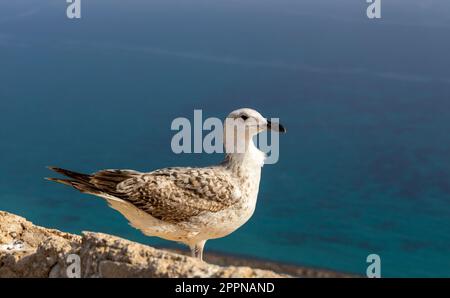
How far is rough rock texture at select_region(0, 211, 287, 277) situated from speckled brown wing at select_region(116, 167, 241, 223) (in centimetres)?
234

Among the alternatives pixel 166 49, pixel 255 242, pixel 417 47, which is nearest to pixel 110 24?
pixel 166 49

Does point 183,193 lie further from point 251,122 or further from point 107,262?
point 107,262

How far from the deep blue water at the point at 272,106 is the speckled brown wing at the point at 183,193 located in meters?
39.0

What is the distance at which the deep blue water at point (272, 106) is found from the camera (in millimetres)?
56438

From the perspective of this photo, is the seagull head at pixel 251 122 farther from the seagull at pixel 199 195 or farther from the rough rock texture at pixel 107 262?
the rough rock texture at pixel 107 262

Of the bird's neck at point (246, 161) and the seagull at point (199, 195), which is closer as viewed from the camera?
the seagull at point (199, 195)

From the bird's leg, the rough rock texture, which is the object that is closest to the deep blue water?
the bird's leg

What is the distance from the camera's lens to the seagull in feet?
35.3

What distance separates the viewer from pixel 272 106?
75375mm

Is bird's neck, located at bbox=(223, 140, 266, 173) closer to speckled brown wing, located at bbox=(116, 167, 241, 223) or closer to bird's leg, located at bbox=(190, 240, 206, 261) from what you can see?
speckled brown wing, located at bbox=(116, 167, 241, 223)

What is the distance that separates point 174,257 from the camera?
703 centimetres

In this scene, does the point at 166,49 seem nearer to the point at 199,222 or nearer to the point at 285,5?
the point at 285,5

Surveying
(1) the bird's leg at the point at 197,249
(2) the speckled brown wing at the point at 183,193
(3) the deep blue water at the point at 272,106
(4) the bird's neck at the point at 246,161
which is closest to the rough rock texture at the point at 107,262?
(2) the speckled brown wing at the point at 183,193

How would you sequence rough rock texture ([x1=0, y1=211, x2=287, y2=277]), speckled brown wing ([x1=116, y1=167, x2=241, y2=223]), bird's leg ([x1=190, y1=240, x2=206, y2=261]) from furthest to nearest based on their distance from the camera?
bird's leg ([x1=190, y1=240, x2=206, y2=261])
speckled brown wing ([x1=116, y1=167, x2=241, y2=223])
rough rock texture ([x1=0, y1=211, x2=287, y2=277])
